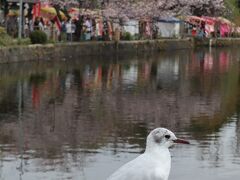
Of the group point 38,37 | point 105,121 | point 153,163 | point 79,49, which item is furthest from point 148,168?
point 79,49

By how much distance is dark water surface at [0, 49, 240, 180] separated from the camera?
11.5 meters

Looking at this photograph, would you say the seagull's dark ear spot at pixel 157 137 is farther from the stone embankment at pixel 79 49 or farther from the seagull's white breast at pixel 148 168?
the stone embankment at pixel 79 49

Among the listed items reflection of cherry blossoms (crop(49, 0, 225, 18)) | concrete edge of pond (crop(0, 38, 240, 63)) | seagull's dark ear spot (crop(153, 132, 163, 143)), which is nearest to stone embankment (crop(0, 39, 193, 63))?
concrete edge of pond (crop(0, 38, 240, 63))

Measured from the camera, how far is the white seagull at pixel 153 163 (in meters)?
6.71

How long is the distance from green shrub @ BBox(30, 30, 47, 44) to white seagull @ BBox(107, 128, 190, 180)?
30.2 metres

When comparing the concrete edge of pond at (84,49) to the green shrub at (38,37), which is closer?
the concrete edge of pond at (84,49)

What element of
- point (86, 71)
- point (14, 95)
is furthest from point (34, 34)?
point (14, 95)

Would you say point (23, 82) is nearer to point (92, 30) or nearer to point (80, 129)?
point (80, 129)

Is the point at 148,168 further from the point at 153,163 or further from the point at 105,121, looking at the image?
the point at 105,121

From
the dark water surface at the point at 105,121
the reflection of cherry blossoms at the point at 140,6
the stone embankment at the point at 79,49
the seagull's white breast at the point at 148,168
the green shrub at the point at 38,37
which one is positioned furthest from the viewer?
the reflection of cherry blossoms at the point at 140,6

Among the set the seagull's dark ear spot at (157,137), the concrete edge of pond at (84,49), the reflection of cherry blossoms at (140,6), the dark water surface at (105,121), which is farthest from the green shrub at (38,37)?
the seagull's dark ear spot at (157,137)

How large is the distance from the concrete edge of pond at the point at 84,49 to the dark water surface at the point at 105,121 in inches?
86.5

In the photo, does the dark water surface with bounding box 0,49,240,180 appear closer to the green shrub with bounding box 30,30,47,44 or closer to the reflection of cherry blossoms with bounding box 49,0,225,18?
the green shrub with bounding box 30,30,47,44

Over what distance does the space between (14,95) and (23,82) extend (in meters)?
3.79
